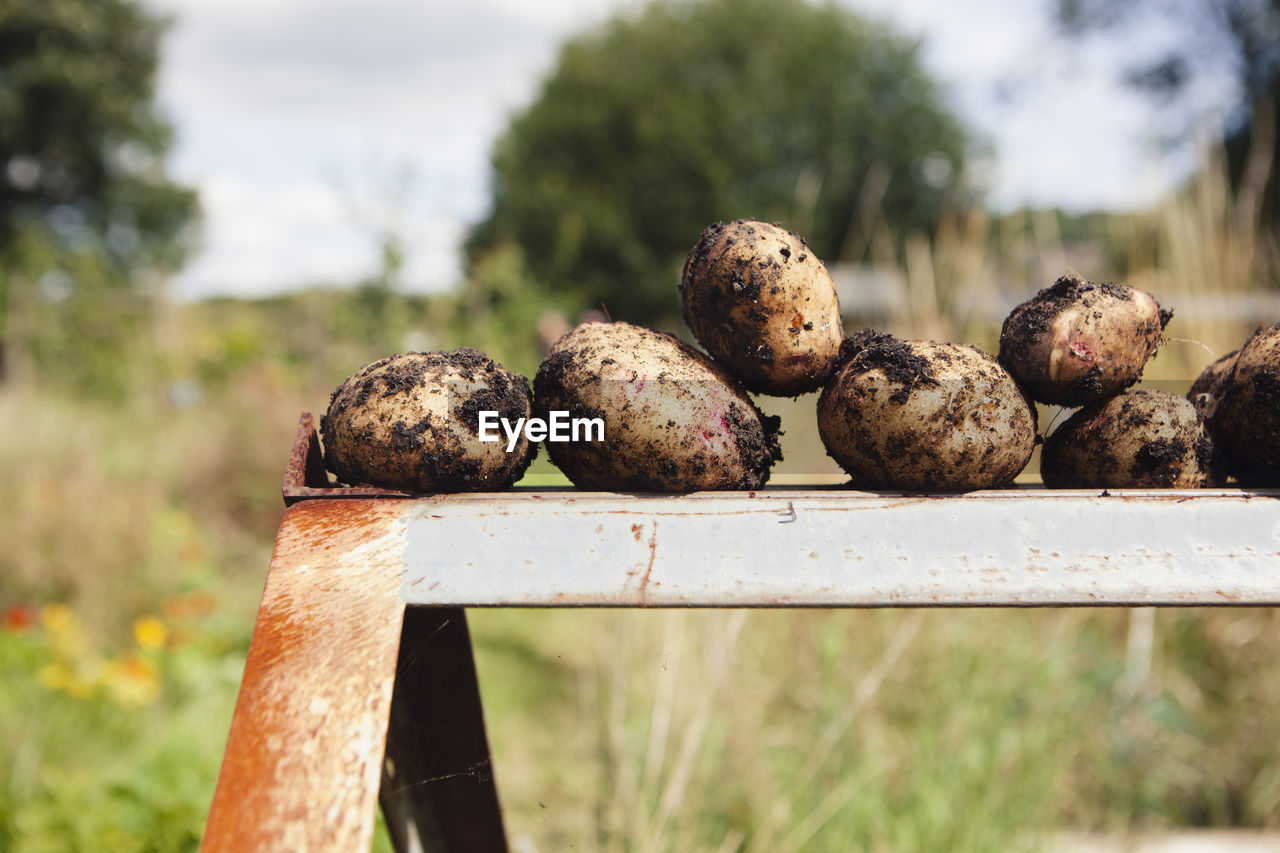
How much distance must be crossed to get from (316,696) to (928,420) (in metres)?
0.81

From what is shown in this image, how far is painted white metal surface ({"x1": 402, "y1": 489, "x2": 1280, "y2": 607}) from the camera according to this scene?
917 mm

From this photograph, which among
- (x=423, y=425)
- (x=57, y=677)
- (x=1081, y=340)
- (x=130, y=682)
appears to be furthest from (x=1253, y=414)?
(x=57, y=677)

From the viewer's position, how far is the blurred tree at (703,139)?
18.6 metres

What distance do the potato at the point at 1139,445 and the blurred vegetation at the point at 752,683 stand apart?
3.47ft

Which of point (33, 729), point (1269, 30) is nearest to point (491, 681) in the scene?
point (33, 729)

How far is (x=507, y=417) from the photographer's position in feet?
3.82

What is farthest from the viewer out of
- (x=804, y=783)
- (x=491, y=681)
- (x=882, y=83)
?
(x=882, y=83)

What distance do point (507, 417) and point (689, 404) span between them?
0.83 ft

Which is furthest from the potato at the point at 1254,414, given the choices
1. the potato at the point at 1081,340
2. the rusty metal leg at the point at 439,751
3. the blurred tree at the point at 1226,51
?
the blurred tree at the point at 1226,51

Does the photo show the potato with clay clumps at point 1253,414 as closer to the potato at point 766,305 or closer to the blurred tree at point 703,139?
the potato at point 766,305

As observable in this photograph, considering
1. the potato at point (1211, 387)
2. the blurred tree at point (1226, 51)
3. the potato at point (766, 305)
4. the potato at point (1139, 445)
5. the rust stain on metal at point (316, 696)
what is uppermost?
the blurred tree at point (1226, 51)

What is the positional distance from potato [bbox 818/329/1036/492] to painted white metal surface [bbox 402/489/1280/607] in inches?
4.3

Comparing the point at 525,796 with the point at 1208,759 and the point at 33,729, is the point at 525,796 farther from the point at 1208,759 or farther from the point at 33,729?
the point at 1208,759

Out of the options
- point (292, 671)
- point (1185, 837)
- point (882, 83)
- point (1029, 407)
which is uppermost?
point (882, 83)
